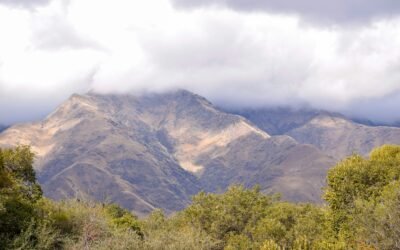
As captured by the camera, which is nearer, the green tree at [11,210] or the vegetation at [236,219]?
the green tree at [11,210]

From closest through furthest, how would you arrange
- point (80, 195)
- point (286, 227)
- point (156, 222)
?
point (80, 195) → point (286, 227) → point (156, 222)

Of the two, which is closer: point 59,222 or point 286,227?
point 59,222

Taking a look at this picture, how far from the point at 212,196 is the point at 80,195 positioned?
31.3 metres

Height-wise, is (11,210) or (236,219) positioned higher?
(11,210)

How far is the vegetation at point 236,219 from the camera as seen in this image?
52500 mm

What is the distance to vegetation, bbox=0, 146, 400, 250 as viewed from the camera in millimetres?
52500

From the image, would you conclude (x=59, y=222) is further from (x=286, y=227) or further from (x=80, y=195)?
(x=286, y=227)

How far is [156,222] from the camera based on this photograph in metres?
112

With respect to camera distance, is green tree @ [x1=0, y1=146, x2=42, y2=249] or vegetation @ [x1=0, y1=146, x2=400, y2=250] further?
vegetation @ [x1=0, y1=146, x2=400, y2=250]

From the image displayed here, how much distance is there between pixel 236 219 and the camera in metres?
90.0

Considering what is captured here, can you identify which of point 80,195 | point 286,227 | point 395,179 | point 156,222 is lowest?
point 156,222

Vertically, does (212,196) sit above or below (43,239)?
below

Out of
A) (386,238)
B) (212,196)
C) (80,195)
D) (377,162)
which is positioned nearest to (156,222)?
(212,196)

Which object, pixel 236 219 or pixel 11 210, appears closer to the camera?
pixel 11 210
